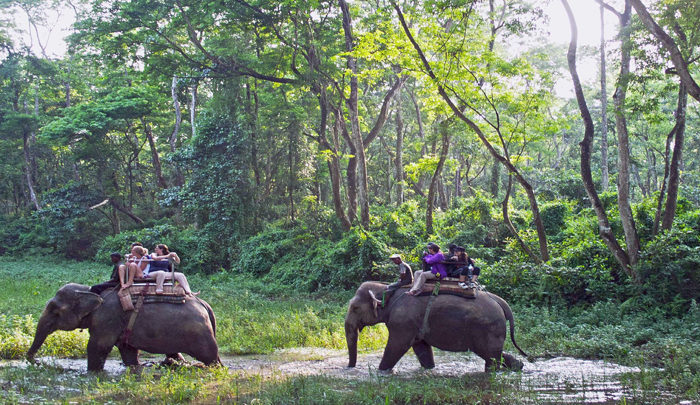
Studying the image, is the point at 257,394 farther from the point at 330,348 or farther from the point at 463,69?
the point at 463,69

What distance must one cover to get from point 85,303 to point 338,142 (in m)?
18.1

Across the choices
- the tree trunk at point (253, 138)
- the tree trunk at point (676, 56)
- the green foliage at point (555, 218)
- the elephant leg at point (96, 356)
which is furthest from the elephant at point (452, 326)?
the tree trunk at point (253, 138)

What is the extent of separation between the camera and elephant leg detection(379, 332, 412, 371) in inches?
348

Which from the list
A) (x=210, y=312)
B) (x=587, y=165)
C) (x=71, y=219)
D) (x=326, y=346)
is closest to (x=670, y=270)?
(x=587, y=165)

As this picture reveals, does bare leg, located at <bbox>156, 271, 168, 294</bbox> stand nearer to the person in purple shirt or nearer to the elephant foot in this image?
the elephant foot

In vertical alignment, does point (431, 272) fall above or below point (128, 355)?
above

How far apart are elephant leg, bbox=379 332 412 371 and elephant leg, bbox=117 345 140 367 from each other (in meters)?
3.76

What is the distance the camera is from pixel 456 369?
941cm

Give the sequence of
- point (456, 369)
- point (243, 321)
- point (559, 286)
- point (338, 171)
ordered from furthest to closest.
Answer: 1. point (338, 171)
2. point (559, 286)
3. point (243, 321)
4. point (456, 369)

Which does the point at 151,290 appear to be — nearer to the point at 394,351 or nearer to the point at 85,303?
the point at 85,303

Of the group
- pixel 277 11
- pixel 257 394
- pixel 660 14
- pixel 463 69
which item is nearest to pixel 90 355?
pixel 257 394

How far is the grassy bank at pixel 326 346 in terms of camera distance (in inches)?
276

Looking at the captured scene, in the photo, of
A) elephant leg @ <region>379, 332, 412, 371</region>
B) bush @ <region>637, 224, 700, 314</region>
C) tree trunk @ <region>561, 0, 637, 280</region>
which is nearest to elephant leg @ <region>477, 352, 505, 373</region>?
elephant leg @ <region>379, 332, 412, 371</region>

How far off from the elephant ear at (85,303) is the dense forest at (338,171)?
2.06 meters
